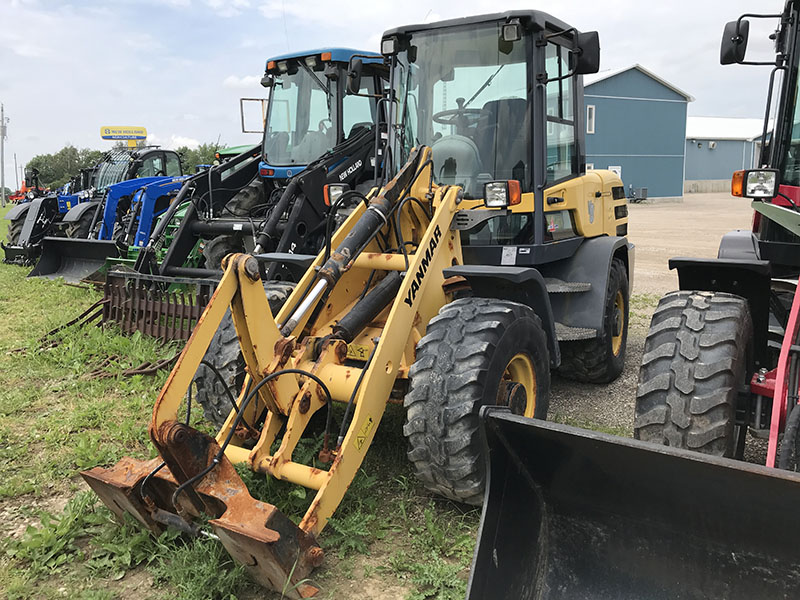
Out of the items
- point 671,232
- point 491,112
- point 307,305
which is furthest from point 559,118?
point 671,232

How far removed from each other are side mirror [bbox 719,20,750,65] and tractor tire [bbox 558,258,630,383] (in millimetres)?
1741

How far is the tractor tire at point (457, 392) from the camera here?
312 cm

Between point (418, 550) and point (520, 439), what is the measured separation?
0.96m

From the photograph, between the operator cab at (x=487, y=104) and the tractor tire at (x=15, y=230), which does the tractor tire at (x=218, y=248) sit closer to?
the operator cab at (x=487, y=104)

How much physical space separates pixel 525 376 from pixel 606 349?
1.62 metres

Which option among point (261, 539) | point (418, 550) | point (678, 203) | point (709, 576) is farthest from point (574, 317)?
point (678, 203)

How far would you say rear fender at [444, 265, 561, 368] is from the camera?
3539 millimetres

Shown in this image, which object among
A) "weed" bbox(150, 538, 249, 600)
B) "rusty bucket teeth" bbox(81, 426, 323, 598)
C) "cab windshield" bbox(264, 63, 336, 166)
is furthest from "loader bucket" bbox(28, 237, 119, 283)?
"weed" bbox(150, 538, 249, 600)

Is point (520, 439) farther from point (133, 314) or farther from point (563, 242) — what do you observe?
point (133, 314)

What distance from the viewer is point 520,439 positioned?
2.47 meters

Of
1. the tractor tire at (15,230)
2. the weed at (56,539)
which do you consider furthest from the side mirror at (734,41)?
the tractor tire at (15,230)

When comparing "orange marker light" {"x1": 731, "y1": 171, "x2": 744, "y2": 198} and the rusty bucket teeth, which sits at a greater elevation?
"orange marker light" {"x1": 731, "y1": 171, "x2": 744, "y2": 198}

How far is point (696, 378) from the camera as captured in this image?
2.87m

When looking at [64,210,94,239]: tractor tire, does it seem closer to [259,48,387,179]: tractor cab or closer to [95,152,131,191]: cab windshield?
[95,152,131,191]: cab windshield
